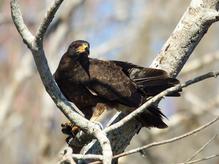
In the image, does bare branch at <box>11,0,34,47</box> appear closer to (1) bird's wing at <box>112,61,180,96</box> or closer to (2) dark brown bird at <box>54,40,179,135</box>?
(2) dark brown bird at <box>54,40,179,135</box>

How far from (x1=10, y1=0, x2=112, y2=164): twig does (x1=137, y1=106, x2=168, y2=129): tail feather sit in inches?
25.1

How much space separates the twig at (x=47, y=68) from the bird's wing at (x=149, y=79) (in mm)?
654

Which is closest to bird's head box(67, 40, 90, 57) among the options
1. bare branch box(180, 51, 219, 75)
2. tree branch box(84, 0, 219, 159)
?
tree branch box(84, 0, 219, 159)

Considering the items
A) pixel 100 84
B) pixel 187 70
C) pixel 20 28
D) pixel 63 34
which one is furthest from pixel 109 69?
pixel 63 34

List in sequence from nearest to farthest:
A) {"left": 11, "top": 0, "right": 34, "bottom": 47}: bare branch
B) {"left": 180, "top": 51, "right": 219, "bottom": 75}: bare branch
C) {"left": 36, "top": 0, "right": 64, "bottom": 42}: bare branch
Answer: {"left": 36, "top": 0, "right": 64, "bottom": 42}: bare branch < {"left": 11, "top": 0, "right": 34, "bottom": 47}: bare branch < {"left": 180, "top": 51, "right": 219, "bottom": 75}: bare branch

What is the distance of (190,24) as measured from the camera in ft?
11.9

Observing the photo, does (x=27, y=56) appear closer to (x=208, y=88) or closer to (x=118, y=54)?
(x=118, y=54)

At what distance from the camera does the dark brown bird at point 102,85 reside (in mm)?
3592

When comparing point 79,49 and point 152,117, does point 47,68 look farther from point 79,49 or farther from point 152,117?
point 152,117

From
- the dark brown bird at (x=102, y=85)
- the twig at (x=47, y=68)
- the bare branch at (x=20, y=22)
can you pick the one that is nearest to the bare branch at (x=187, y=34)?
the dark brown bird at (x=102, y=85)

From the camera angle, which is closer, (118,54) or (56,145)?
(56,145)

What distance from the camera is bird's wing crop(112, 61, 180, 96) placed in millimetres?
3570

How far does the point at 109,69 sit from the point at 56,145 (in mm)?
6898

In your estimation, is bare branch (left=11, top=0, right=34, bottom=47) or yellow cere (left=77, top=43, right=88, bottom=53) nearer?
bare branch (left=11, top=0, right=34, bottom=47)
